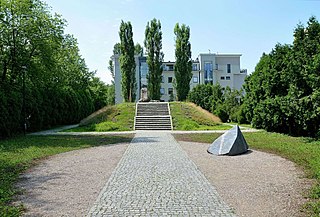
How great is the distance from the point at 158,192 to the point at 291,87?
11.7 metres

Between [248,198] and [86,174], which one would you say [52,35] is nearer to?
[86,174]

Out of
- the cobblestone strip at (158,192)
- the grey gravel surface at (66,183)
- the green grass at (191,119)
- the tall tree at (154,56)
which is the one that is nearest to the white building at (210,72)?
the tall tree at (154,56)

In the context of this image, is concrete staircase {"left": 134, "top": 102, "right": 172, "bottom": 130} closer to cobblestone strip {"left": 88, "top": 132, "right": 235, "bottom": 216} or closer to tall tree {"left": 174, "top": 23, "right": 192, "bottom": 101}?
tall tree {"left": 174, "top": 23, "right": 192, "bottom": 101}

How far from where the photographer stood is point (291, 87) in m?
15.4

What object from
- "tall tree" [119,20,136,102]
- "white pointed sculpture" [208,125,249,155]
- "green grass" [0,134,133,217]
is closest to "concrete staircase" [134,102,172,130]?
"green grass" [0,134,133,217]

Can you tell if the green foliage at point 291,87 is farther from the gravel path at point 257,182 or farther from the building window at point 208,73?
the building window at point 208,73

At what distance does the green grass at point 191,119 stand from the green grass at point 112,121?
3637 millimetres

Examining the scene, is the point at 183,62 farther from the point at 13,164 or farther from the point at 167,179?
the point at 167,179

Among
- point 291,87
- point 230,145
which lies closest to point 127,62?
point 291,87

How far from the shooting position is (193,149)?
12234 millimetres

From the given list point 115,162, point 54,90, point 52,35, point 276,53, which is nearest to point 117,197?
point 115,162

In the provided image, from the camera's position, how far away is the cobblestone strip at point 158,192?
191 inches

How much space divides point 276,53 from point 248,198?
14.4 meters

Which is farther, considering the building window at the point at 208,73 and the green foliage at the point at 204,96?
the building window at the point at 208,73
